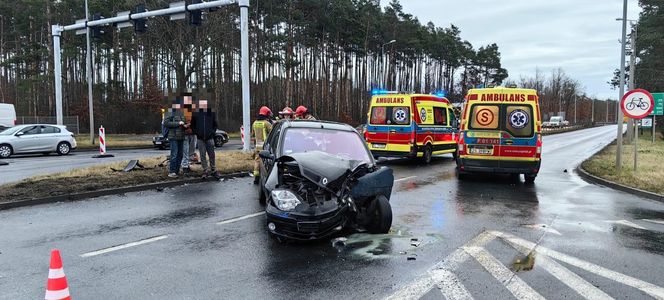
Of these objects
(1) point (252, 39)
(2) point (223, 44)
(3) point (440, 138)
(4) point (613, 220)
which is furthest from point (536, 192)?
(1) point (252, 39)

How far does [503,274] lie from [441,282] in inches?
30.8

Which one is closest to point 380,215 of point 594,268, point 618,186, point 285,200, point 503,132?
point 285,200

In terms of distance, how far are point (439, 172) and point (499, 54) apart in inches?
2775

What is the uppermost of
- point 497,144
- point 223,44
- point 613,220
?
point 223,44

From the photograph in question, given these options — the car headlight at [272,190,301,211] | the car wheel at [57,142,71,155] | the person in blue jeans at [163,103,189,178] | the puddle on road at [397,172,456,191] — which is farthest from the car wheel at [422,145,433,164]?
the car wheel at [57,142,71,155]

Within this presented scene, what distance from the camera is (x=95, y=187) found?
32.6 feet

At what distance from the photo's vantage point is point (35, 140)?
20.4m

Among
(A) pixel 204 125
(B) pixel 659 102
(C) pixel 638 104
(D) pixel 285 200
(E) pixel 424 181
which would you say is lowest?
(E) pixel 424 181

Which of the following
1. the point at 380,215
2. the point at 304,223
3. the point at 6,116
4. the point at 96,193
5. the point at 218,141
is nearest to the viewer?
the point at 304,223

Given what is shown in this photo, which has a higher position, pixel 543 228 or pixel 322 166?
pixel 322 166

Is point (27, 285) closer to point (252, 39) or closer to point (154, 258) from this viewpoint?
point (154, 258)

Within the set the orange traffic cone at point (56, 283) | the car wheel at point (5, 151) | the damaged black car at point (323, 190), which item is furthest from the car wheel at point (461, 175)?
the car wheel at point (5, 151)

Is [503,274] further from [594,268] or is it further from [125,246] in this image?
[125,246]

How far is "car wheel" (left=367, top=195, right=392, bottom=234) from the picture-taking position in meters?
6.45
